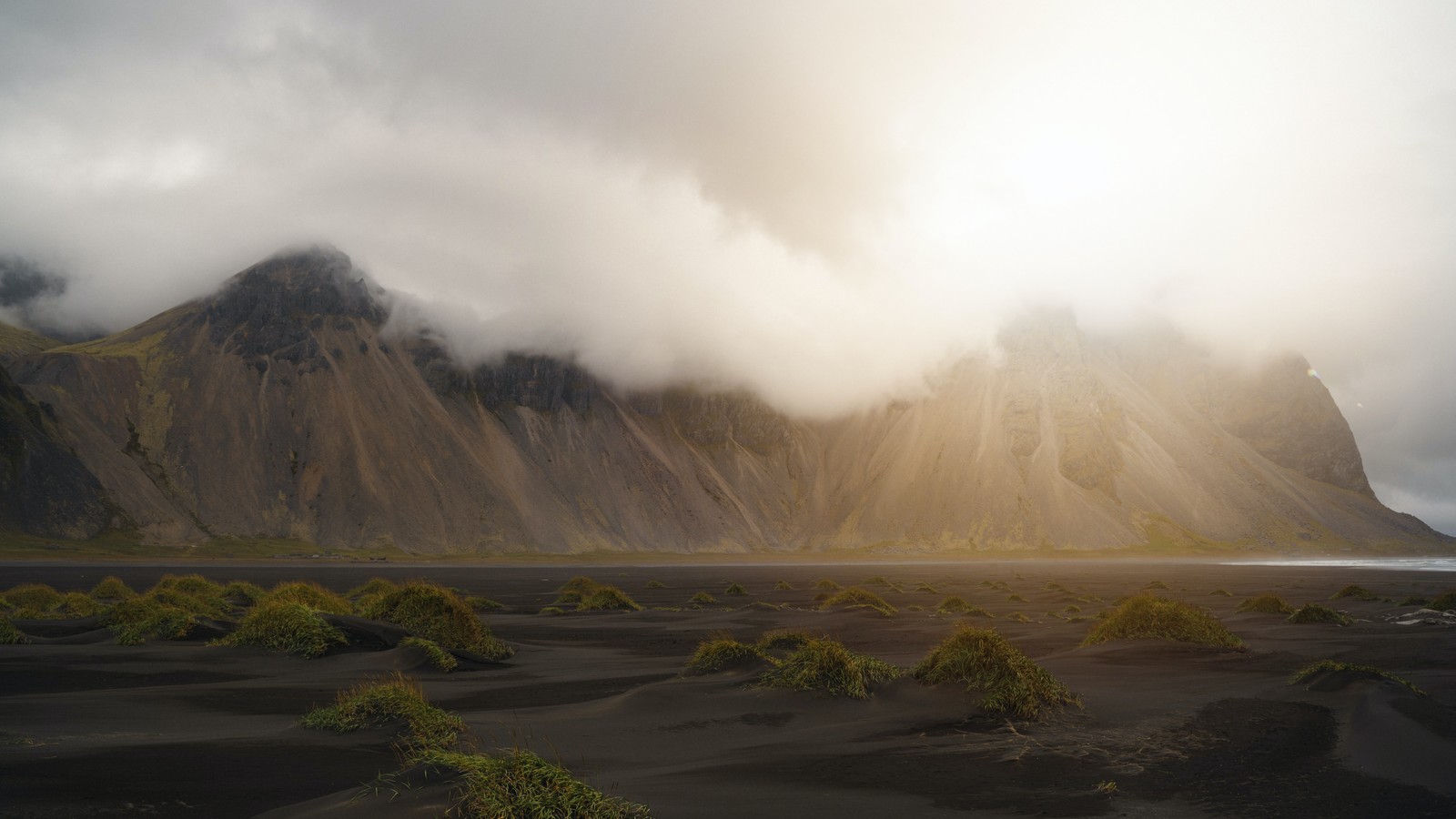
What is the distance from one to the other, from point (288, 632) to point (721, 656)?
38.3 ft

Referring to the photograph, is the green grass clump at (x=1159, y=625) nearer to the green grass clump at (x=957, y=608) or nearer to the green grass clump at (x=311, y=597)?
the green grass clump at (x=957, y=608)

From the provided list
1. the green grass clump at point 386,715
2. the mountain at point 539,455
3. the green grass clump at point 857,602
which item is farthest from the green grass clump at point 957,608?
the mountain at point 539,455

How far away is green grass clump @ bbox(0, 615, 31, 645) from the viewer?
23.1 metres

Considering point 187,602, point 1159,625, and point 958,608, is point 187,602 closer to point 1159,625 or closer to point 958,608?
point 958,608

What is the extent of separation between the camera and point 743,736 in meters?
15.1

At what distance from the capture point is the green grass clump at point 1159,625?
83.7 ft

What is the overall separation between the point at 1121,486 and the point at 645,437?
9824 centimetres

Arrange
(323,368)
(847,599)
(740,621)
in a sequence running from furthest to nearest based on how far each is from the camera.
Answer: (323,368) < (847,599) < (740,621)

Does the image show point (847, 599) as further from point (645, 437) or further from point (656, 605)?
point (645, 437)

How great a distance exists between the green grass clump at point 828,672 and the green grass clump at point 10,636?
20.8 m

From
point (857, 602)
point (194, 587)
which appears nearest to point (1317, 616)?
point (857, 602)

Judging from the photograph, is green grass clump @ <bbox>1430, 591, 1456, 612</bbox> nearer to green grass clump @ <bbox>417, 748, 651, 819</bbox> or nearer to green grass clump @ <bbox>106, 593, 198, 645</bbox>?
green grass clump @ <bbox>417, 748, 651, 819</bbox>

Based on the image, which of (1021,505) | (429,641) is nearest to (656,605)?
(429,641)

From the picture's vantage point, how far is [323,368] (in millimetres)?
142500
